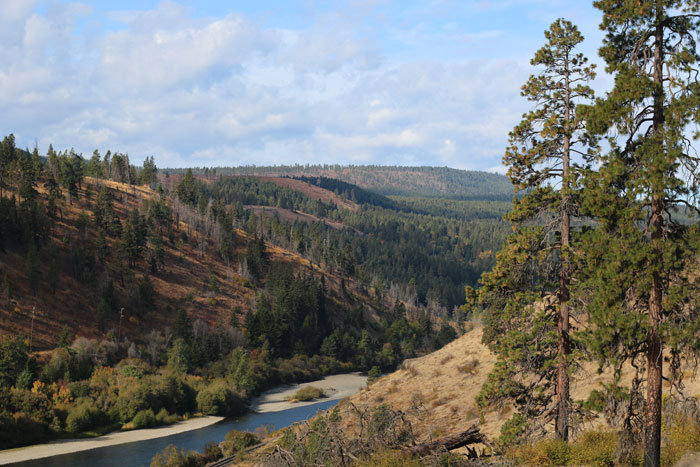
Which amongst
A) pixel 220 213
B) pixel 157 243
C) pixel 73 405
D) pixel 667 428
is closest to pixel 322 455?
pixel 667 428

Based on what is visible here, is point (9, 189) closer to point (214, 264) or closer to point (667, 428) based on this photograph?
point (214, 264)

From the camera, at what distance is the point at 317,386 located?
108000 millimetres

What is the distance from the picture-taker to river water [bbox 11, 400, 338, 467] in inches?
2416

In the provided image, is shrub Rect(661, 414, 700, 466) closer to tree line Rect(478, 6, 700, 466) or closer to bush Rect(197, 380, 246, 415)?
tree line Rect(478, 6, 700, 466)

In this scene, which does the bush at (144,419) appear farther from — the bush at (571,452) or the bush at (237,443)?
the bush at (571,452)

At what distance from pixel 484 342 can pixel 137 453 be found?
134 feet

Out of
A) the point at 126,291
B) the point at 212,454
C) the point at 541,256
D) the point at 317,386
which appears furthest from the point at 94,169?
the point at 541,256

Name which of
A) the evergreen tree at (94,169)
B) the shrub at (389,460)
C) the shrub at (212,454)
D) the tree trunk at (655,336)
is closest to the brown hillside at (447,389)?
the tree trunk at (655,336)

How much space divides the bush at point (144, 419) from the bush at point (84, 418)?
12.9 feet

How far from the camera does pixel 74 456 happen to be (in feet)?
210

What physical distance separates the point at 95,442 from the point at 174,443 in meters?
9.70

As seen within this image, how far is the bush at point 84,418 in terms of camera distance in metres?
72.2

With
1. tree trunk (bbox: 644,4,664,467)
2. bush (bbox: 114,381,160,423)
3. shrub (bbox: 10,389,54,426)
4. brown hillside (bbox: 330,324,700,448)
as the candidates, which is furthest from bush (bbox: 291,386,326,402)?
tree trunk (bbox: 644,4,664,467)

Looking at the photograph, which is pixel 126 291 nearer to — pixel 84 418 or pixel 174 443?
pixel 84 418
